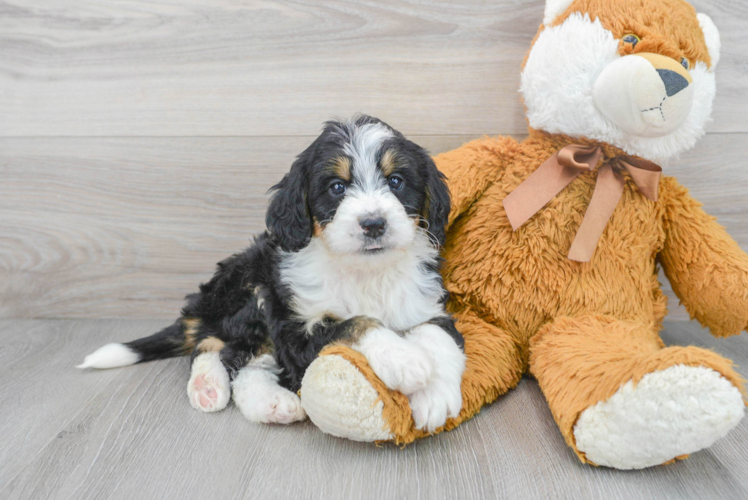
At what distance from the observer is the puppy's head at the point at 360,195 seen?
142cm

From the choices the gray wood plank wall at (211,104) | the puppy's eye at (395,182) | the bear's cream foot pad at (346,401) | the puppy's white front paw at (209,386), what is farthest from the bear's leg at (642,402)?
the gray wood plank wall at (211,104)

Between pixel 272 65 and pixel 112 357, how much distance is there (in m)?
1.32

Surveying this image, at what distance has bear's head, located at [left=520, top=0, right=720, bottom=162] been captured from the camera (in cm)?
152

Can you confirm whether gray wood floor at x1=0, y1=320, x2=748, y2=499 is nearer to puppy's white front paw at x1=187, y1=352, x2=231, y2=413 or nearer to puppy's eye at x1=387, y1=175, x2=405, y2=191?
puppy's white front paw at x1=187, y1=352, x2=231, y2=413

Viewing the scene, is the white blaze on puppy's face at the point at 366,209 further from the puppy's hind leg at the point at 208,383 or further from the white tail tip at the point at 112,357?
the white tail tip at the point at 112,357

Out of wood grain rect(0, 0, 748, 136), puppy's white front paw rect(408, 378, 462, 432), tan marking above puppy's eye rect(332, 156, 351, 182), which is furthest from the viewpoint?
wood grain rect(0, 0, 748, 136)

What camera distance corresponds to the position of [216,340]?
74.2 inches

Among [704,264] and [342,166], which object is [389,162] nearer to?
[342,166]

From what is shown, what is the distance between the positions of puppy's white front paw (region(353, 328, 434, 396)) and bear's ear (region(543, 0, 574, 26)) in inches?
45.7

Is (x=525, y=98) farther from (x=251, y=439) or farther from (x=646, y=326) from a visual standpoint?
(x=251, y=439)

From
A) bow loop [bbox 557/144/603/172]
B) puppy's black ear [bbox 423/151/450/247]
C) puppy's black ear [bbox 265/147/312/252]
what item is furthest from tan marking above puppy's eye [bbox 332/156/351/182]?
bow loop [bbox 557/144/603/172]

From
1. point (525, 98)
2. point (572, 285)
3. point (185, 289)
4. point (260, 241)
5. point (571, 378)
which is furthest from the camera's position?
point (185, 289)

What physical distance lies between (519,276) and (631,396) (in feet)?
1.97

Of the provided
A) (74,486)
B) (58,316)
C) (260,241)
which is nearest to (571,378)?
(260,241)
